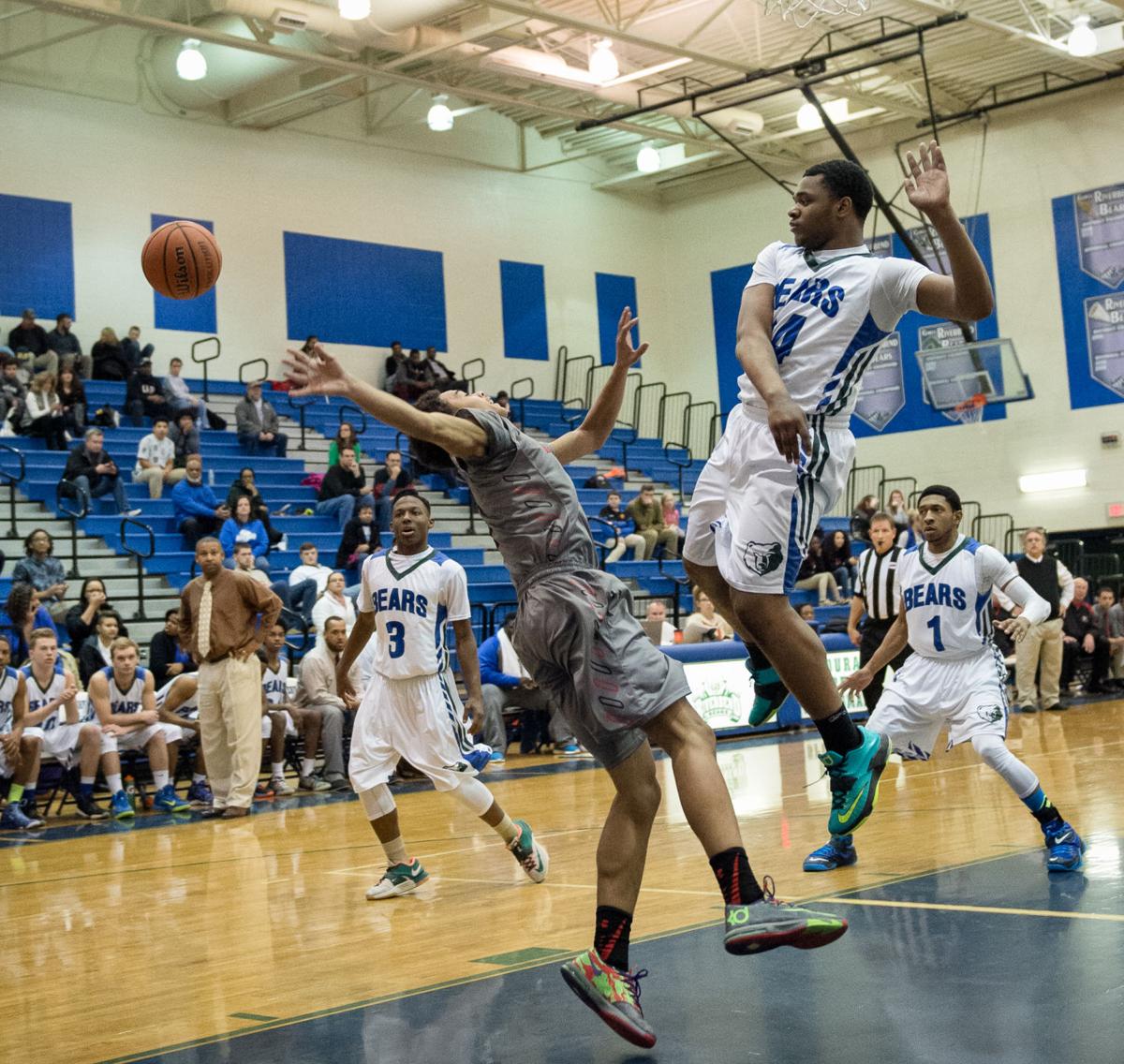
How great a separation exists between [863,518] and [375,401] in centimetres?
1770

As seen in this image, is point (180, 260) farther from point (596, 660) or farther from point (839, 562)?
point (839, 562)

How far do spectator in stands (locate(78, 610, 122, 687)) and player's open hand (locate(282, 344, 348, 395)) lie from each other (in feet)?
26.4

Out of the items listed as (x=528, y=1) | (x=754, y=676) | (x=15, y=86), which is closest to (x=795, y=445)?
(x=754, y=676)

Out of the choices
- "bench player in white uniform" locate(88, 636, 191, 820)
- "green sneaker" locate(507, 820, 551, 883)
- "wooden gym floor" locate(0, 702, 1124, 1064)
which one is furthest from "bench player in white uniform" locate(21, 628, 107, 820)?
"green sneaker" locate(507, 820, 551, 883)

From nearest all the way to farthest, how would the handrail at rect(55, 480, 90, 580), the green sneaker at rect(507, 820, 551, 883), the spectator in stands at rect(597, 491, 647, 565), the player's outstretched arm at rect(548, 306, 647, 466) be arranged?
the player's outstretched arm at rect(548, 306, 647, 466) < the green sneaker at rect(507, 820, 551, 883) < the handrail at rect(55, 480, 90, 580) < the spectator in stands at rect(597, 491, 647, 565)

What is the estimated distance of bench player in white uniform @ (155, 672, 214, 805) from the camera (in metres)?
11.1

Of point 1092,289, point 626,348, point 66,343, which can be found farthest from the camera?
point 1092,289

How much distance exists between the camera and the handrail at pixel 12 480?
14328mm

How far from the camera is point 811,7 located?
52.1ft

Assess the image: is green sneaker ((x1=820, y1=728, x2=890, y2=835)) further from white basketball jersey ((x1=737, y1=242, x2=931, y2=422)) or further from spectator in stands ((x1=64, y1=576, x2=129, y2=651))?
spectator in stands ((x1=64, y1=576, x2=129, y2=651))

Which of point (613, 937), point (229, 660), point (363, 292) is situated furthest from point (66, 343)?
point (613, 937)

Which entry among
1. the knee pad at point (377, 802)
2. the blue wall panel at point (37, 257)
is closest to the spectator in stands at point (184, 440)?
the blue wall panel at point (37, 257)

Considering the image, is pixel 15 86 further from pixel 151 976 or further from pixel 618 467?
pixel 151 976

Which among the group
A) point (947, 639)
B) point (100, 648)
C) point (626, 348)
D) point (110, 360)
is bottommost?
point (947, 639)
